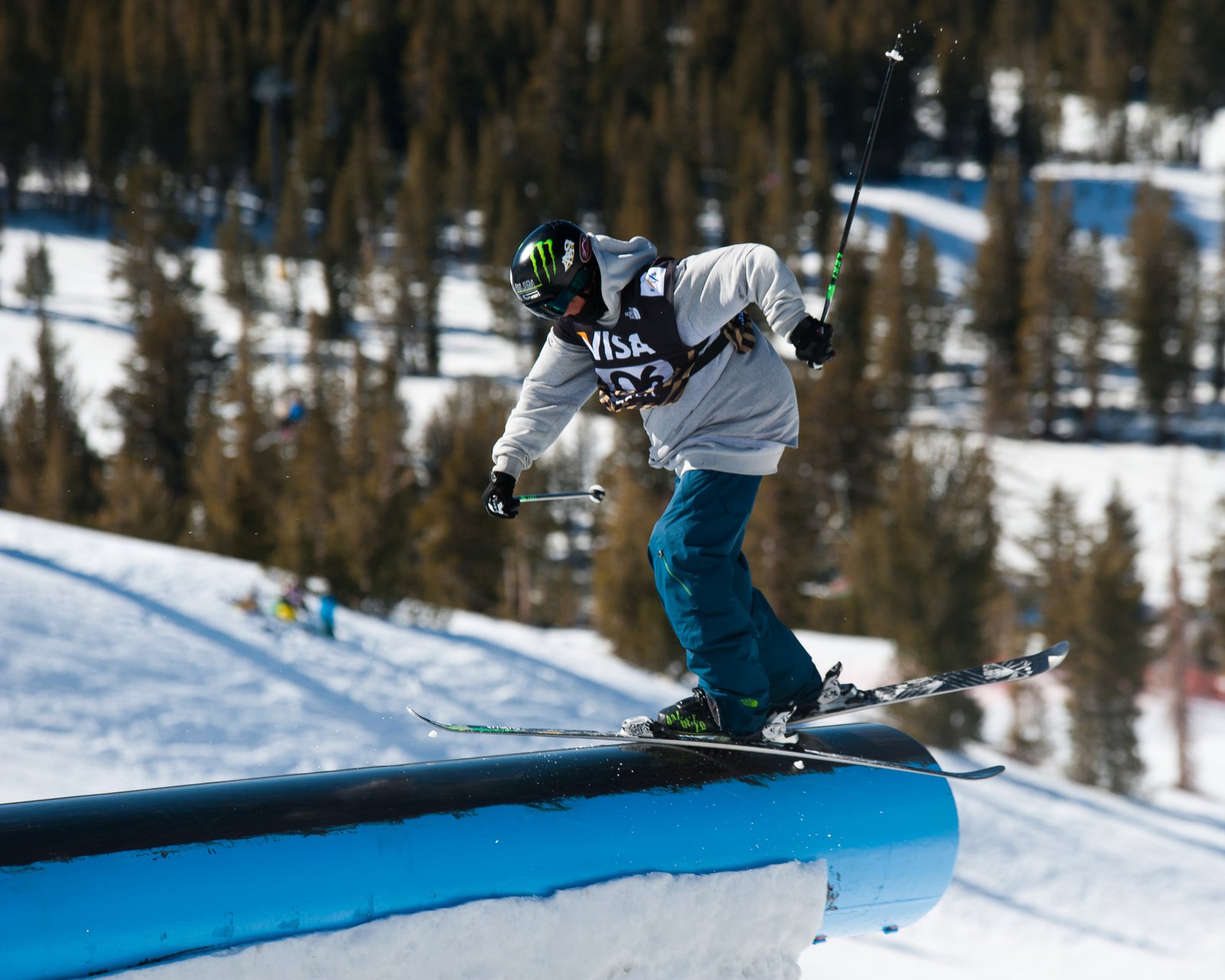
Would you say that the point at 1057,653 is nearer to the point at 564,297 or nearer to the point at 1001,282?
the point at 564,297

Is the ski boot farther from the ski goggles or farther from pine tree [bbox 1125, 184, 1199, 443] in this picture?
pine tree [bbox 1125, 184, 1199, 443]

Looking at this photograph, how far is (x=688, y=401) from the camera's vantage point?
383 centimetres

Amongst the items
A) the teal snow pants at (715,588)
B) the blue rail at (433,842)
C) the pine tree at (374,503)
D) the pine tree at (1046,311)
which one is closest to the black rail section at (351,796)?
the blue rail at (433,842)

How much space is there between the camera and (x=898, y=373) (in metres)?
53.1

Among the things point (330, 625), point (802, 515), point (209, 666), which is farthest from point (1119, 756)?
point (209, 666)

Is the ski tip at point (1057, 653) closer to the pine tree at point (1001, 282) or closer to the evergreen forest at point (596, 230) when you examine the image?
the evergreen forest at point (596, 230)

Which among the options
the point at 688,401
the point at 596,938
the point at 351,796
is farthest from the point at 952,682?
the point at 351,796

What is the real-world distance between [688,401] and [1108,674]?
26.6 m

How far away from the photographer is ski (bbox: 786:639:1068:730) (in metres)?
4.11

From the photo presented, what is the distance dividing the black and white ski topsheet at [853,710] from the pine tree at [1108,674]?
24.6 m

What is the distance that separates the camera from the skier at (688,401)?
3.66 meters

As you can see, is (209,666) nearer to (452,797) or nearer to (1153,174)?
(452,797)

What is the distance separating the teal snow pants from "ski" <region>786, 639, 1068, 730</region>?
39 centimetres

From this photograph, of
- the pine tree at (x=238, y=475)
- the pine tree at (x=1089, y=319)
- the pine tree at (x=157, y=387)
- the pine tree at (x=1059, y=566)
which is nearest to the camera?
the pine tree at (x=238, y=475)
